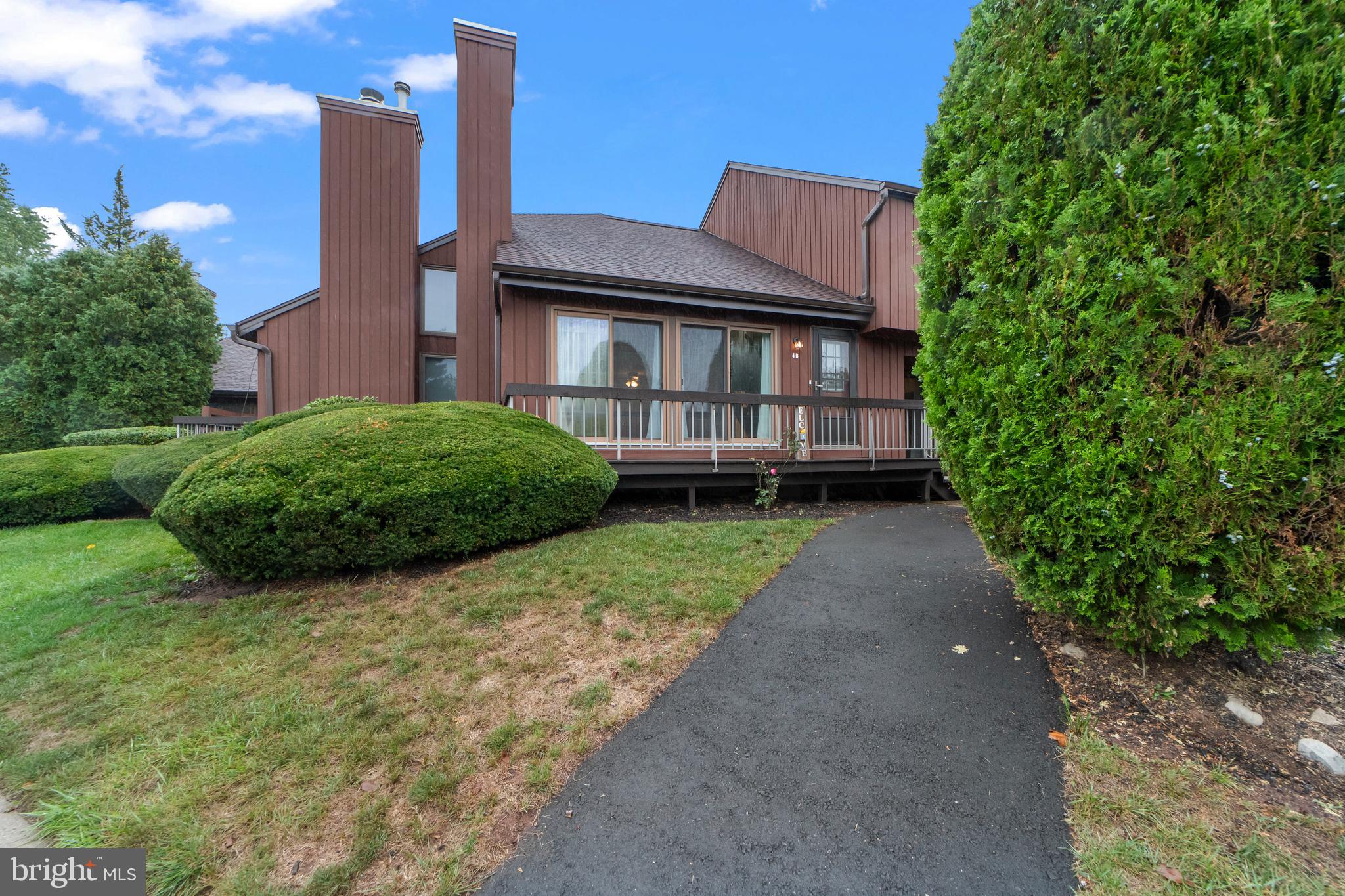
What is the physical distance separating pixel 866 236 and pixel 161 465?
10.6 m

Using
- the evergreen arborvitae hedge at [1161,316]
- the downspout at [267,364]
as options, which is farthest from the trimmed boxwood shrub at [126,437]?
the evergreen arborvitae hedge at [1161,316]

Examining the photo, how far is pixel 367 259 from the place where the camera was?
9.23 m

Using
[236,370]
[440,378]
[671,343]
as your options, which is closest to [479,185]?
[440,378]

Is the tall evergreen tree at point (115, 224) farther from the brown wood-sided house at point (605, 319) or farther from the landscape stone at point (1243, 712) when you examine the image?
A: the landscape stone at point (1243, 712)

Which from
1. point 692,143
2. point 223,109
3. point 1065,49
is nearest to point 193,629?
point 1065,49

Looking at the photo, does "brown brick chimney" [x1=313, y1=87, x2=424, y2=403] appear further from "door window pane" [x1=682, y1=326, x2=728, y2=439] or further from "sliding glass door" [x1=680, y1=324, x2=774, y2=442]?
"sliding glass door" [x1=680, y1=324, x2=774, y2=442]

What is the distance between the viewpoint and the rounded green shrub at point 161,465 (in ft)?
18.9

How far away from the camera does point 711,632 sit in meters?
2.98

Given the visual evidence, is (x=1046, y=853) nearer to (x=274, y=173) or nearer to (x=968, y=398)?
(x=968, y=398)

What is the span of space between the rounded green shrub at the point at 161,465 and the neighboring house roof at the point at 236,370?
8.35 m

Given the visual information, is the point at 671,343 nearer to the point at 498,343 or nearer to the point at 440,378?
the point at 498,343

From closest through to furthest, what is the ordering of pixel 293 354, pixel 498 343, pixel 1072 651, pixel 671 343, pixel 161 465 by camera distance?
pixel 1072 651, pixel 161 465, pixel 498 343, pixel 671 343, pixel 293 354

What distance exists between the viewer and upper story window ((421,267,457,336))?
32.6 feet

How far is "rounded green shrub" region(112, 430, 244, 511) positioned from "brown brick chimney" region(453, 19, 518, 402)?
332cm
